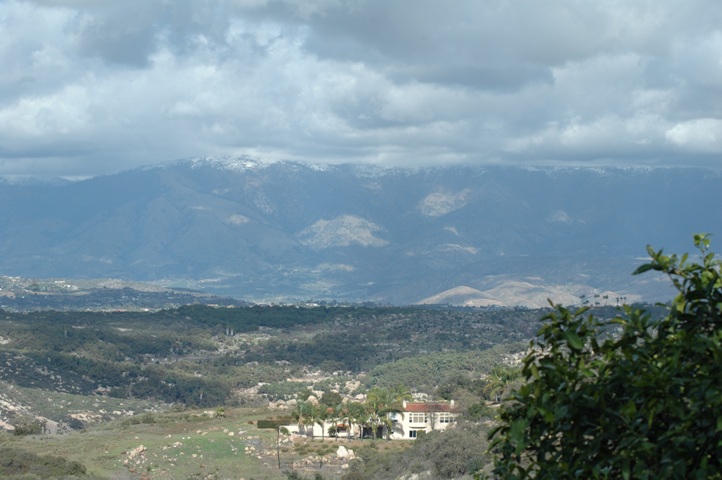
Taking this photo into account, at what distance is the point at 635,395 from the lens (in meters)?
9.89

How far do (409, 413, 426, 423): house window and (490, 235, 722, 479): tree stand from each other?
80599mm

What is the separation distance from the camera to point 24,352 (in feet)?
564

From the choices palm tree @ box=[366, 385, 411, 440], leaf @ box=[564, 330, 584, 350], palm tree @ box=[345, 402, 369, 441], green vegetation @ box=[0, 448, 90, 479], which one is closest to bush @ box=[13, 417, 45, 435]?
green vegetation @ box=[0, 448, 90, 479]

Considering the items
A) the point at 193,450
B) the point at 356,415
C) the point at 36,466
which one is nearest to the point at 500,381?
the point at 356,415

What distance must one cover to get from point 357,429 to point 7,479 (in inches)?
1563

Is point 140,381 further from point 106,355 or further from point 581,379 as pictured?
point 581,379

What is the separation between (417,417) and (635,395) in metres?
82.4

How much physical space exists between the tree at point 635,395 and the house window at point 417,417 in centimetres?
8060

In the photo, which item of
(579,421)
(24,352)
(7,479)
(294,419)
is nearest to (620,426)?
(579,421)

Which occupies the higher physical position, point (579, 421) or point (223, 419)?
point (579, 421)

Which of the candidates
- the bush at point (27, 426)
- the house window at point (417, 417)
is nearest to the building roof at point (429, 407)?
the house window at point (417, 417)

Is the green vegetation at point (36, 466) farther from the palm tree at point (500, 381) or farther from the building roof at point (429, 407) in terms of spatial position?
the building roof at point (429, 407)

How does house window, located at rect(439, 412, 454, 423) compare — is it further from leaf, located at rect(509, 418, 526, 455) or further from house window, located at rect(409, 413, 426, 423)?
leaf, located at rect(509, 418, 526, 455)

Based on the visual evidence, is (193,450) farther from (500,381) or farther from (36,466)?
(500,381)
